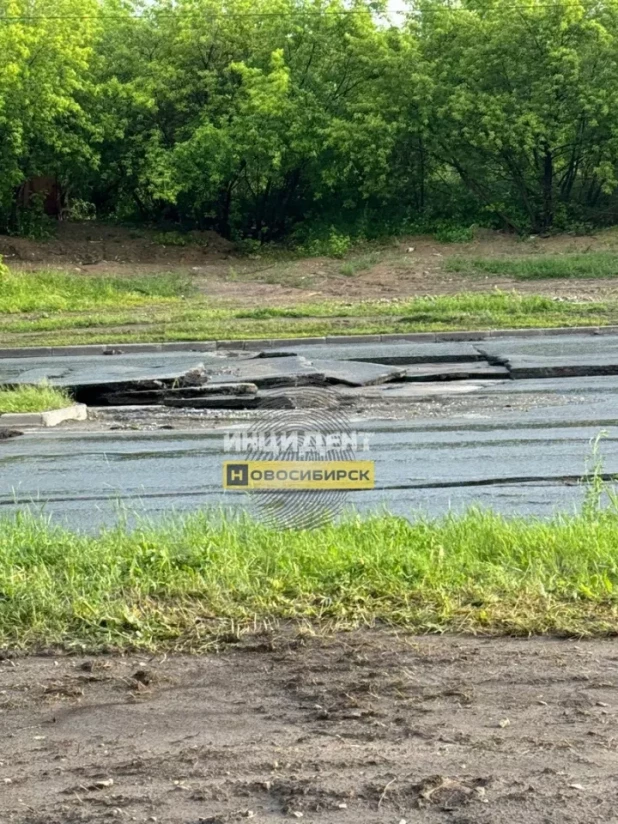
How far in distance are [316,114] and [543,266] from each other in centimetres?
1224

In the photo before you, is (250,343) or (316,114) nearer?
(250,343)

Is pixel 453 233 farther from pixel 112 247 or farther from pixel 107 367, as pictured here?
pixel 107 367

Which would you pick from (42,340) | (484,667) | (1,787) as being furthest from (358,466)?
(42,340)

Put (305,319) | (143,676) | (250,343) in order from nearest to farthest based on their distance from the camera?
1. (143,676)
2. (250,343)
3. (305,319)

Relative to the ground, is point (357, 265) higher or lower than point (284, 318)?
higher

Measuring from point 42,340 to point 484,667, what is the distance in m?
19.8

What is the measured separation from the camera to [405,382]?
16.3 meters

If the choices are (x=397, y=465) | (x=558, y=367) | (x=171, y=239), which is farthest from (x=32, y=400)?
(x=171, y=239)

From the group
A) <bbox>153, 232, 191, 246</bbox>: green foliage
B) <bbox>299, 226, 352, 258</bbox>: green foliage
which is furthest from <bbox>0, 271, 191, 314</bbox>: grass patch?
<bbox>153, 232, 191, 246</bbox>: green foliage

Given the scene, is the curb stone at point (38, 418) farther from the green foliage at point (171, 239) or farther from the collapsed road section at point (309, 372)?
the green foliage at point (171, 239)

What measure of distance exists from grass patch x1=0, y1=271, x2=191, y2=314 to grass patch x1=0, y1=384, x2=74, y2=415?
1395cm

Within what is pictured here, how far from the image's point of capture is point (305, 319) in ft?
82.2

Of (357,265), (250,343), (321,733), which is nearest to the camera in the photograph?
(321,733)

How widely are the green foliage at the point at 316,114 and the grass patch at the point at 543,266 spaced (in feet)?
15.3
